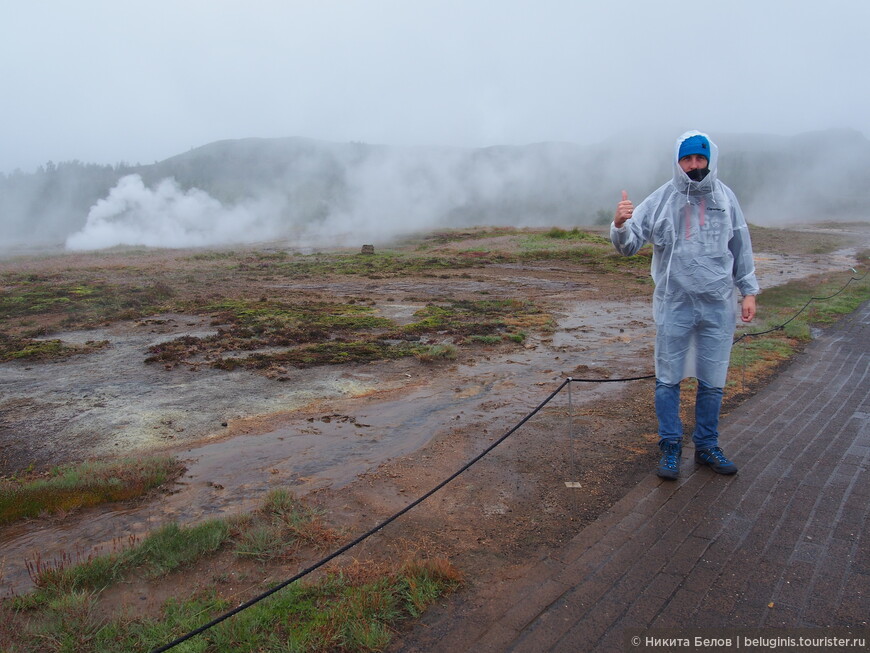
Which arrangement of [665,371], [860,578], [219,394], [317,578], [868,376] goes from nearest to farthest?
[860,578] → [317,578] → [665,371] → [868,376] → [219,394]

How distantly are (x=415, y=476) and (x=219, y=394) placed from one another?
11.9 ft

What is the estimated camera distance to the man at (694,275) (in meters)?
3.38

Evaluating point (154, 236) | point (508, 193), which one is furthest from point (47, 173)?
point (508, 193)

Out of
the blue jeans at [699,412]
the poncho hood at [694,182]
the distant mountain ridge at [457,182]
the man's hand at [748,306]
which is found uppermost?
the distant mountain ridge at [457,182]

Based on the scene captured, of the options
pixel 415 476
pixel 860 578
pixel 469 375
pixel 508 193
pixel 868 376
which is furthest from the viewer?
pixel 508 193

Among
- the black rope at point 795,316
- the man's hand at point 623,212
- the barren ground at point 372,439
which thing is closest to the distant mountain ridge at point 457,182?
the black rope at point 795,316

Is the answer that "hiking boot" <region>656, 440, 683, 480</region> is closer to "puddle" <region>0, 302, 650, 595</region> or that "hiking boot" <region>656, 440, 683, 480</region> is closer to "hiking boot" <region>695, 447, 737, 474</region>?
"hiking boot" <region>695, 447, 737, 474</region>

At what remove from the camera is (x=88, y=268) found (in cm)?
2431

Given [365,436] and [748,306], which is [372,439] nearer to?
[365,436]

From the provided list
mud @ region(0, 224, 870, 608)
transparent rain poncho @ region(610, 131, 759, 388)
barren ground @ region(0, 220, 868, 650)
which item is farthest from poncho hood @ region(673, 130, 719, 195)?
mud @ region(0, 224, 870, 608)

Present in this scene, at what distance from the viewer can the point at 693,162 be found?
131 inches

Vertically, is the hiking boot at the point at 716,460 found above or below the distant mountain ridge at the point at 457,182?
below

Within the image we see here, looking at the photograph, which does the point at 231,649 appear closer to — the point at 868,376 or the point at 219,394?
the point at 219,394

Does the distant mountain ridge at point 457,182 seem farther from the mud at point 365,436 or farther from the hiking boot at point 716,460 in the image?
the hiking boot at point 716,460
